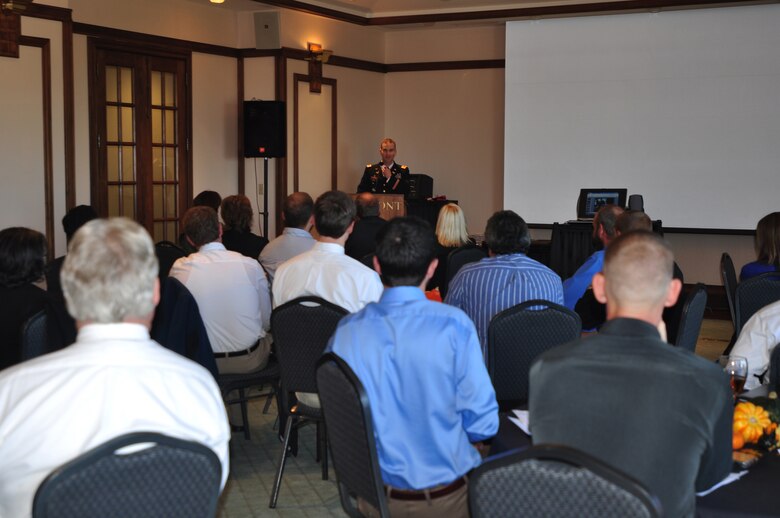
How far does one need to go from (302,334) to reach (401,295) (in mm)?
1199

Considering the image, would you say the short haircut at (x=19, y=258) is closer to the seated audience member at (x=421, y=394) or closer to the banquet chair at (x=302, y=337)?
the banquet chair at (x=302, y=337)

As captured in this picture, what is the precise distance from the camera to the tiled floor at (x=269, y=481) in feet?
13.2

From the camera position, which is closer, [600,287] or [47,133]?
[600,287]

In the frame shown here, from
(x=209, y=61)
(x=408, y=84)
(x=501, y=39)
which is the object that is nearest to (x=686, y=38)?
(x=501, y=39)

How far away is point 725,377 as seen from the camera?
1.94m

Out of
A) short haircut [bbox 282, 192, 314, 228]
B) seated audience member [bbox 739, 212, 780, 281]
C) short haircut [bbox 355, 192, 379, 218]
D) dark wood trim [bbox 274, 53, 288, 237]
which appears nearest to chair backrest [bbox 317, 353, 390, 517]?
short haircut [bbox 282, 192, 314, 228]

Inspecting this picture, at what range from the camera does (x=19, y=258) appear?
3463mm

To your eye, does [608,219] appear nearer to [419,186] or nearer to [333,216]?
[333,216]

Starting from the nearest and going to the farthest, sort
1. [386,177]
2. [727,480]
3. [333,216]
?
1. [727,480]
2. [333,216]
3. [386,177]

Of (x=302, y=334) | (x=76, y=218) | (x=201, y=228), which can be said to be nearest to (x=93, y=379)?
(x=302, y=334)

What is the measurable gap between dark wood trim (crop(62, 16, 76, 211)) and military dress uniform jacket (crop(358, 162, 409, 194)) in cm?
363

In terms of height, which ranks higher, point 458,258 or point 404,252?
point 404,252

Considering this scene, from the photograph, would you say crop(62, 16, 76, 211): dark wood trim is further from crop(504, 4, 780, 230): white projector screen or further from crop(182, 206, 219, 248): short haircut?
crop(504, 4, 780, 230): white projector screen

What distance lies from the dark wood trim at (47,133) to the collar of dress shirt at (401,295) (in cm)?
596
